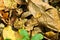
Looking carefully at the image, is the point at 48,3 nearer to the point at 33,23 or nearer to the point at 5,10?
the point at 33,23

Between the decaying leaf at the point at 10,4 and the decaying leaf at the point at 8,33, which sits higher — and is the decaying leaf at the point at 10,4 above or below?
above

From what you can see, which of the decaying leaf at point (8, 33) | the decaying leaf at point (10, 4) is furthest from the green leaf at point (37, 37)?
the decaying leaf at point (10, 4)

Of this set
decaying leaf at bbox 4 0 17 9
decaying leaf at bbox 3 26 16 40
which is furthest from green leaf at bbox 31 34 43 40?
decaying leaf at bbox 4 0 17 9

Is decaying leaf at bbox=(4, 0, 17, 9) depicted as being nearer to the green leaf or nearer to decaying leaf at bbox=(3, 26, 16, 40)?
decaying leaf at bbox=(3, 26, 16, 40)

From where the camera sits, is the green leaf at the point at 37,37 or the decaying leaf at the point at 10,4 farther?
the decaying leaf at the point at 10,4

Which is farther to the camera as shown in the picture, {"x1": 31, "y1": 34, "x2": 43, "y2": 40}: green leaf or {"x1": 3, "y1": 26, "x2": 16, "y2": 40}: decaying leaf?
{"x1": 3, "y1": 26, "x2": 16, "y2": 40}: decaying leaf

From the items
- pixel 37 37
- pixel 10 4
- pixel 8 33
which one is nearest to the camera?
pixel 37 37

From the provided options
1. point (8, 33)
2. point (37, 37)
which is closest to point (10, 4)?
point (8, 33)

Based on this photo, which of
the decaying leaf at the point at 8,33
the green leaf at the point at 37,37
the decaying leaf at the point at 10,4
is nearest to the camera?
the green leaf at the point at 37,37

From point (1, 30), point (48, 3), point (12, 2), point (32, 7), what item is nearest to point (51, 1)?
point (48, 3)

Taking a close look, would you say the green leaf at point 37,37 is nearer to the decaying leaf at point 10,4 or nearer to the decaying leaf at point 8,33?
the decaying leaf at point 8,33

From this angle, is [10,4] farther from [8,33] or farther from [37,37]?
[37,37]
